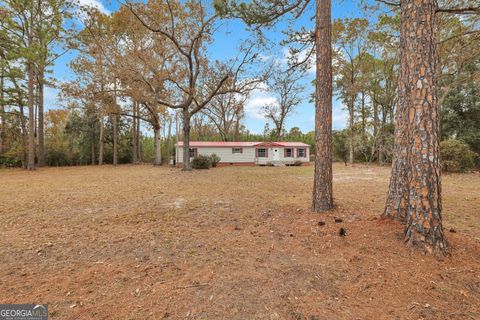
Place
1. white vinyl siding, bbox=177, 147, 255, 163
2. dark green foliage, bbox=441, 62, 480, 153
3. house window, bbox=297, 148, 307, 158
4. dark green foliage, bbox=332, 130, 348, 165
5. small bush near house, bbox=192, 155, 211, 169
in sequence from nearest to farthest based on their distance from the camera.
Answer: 1. dark green foliage, bbox=441, 62, 480, 153
2. small bush near house, bbox=192, 155, 211, 169
3. white vinyl siding, bbox=177, 147, 255, 163
4. dark green foliage, bbox=332, 130, 348, 165
5. house window, bbox=297, 148, 307, 158

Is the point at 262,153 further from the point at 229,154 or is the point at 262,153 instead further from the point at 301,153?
the point at 301,153

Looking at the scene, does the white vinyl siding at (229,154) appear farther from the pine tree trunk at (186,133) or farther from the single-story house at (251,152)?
the pine tree trunk at (186,133)

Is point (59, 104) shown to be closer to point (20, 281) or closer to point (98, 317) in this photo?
point (20, 281)

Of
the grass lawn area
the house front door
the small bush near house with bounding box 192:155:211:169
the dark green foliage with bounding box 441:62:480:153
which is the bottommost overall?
the grass lawn area

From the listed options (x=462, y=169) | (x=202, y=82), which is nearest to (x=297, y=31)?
(x=202, y=82)

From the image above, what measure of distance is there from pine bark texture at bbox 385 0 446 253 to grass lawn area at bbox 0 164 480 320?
29 centimetres

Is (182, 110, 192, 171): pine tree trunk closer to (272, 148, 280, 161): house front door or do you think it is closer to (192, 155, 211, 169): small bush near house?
(192, 155, 211, 169): small bush near house

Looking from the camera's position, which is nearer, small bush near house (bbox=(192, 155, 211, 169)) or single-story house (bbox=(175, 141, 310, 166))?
small bush near house (bbox=(192, 155, 211, 169))

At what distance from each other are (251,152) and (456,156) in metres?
13.9

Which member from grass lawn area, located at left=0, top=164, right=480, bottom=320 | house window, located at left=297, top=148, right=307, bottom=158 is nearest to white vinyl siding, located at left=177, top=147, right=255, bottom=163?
house window, located at left=297, top=148, right=307, bottom=158

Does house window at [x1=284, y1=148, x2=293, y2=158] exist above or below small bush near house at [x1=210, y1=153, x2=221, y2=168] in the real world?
above

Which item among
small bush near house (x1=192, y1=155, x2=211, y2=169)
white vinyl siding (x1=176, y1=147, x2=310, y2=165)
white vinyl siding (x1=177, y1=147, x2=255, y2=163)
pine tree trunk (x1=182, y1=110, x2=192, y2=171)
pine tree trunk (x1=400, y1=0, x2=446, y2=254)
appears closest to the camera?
pine tree trunk (x1=400, y1=0, x2=446, y2=254)

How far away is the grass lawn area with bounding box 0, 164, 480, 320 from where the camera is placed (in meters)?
1.79

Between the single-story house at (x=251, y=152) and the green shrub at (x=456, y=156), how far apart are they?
10620mm
